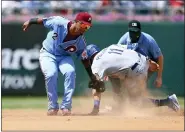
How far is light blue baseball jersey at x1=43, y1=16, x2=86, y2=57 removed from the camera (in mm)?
11430

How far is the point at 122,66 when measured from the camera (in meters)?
11.1

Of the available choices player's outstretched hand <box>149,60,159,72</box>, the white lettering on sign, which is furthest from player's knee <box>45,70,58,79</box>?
the white lettering on sign

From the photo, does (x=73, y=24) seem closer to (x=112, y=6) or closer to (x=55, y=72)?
(x=55, y=72)

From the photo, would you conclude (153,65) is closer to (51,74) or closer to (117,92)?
(117,92)

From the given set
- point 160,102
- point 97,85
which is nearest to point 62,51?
point 97,85

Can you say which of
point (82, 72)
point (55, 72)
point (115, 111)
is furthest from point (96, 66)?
point (82, 72)

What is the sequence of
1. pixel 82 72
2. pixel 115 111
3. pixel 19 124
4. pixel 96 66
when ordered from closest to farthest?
1. pixel 19 124
2. pixel 96 66
3. pixel 115 111
4. pixel 82 72

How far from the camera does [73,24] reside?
37.2 ft

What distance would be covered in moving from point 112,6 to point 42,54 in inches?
286

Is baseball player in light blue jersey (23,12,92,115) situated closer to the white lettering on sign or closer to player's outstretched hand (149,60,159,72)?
player's outstretched hand (149,60,159,72)

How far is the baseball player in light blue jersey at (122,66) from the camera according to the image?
1098 cm

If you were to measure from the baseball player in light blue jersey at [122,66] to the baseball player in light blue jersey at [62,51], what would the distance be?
339mm

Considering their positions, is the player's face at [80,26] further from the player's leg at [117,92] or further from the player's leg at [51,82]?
the player's leg at [117,92]

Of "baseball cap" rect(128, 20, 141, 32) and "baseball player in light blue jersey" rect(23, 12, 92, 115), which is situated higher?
"baseball cap" rect(128, 20, 141, 32)
